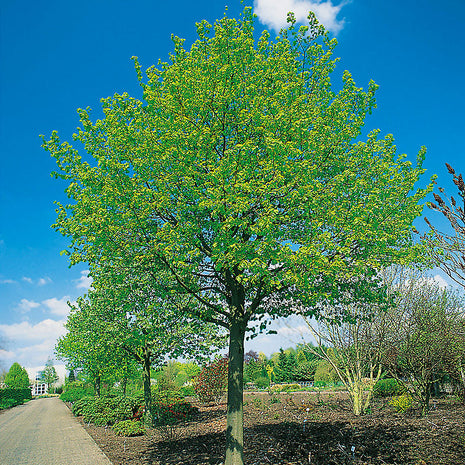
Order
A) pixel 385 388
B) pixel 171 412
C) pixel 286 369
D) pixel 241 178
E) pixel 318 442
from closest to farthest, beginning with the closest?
1. pixel 241 178
2. pixel 318 442
3. pixel 171 412
4. pixel 385 388
5. pixel 286 369

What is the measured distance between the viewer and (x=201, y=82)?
7492 mm

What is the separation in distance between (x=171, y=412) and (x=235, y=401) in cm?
1095

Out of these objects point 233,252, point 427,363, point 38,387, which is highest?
point 233,252

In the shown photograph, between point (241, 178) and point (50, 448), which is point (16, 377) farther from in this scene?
point (241, 178)

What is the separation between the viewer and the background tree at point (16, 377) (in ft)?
206

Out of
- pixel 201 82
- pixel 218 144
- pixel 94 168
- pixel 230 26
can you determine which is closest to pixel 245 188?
pixel 218 144

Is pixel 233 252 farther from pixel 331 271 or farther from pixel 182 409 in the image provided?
pixel 182 409

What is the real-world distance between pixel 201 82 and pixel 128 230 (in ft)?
11.6

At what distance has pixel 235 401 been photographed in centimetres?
806

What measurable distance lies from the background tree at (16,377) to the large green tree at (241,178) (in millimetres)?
70551

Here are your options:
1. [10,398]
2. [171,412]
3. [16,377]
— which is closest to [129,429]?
[171,412]

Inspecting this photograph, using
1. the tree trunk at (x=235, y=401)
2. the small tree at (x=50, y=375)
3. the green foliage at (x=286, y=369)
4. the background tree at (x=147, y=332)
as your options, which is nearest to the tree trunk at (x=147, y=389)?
the background tree at (x=147, y=332)

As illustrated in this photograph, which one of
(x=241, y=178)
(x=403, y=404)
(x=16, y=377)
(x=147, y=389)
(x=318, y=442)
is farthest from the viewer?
(x=16, y=377)

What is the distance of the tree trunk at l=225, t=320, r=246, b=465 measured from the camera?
303 inches
